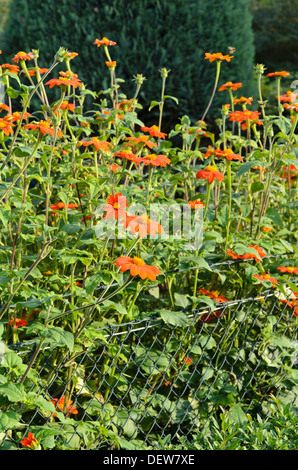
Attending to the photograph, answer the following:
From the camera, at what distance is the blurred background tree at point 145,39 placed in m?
5.36

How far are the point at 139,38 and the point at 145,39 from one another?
0.07 meters

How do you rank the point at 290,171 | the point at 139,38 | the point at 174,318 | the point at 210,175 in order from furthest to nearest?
the point at 139,38, the point at 290,171, the point at 210,175, the point at 174,318

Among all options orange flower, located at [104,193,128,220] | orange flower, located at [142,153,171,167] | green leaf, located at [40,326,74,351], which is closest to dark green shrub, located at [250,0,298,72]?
orange flower, located at [142,153,171,167]

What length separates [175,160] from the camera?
2.35 m

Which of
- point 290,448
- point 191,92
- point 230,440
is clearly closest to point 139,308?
point 230,440

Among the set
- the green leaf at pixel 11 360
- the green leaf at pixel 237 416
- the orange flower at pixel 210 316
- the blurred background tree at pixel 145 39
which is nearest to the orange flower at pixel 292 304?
the orange flower at pixel 210 316

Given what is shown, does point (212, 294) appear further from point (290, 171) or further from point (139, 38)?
point (139, 38)

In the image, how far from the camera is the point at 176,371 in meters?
2.13

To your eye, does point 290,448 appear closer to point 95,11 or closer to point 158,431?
point 158,431

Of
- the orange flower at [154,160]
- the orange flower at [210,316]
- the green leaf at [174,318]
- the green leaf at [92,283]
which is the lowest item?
the orange flower at [210,316]

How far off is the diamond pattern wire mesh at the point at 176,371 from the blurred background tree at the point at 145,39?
135 inches

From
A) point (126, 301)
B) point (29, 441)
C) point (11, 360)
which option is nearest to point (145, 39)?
point (126, 301)

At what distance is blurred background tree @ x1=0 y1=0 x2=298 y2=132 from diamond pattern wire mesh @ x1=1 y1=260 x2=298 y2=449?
135 inches

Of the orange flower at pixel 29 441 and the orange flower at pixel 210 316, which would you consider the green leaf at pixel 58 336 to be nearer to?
the orange flower at pixel 29 441
